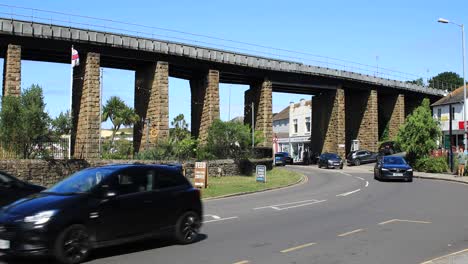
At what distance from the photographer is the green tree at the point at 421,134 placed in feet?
126

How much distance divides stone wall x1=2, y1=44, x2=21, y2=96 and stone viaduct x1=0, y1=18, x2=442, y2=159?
65mm

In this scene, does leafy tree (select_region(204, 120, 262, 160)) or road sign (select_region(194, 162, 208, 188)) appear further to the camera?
leafy tree (select_region(204, 120, 262, 160))

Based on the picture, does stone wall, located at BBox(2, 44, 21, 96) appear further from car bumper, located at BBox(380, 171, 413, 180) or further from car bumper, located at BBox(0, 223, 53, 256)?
car bumper, located at BBox(0, 223, 53, 256)

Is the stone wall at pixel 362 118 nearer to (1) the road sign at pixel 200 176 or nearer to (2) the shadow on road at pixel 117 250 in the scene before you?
(1) the road sign at pixel 200 176

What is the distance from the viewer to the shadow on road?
26.6 ft

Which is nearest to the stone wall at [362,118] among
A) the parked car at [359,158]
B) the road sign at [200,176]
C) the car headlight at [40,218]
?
the parked car at [359,158]

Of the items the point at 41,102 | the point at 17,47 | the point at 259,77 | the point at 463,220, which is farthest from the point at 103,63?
the point at 463,220

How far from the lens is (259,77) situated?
52.7 m

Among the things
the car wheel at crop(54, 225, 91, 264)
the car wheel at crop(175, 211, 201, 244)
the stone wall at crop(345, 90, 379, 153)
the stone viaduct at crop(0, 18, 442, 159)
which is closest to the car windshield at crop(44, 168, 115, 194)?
the car wheel at crop(54, 225, 91, 264)

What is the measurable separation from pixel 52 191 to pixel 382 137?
67795mm

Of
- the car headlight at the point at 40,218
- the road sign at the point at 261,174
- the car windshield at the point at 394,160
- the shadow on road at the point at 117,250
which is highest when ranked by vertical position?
the car windshield at the point at 394,160

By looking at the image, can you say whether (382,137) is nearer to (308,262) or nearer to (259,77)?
(259,77)

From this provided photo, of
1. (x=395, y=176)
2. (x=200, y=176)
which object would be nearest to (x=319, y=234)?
(x=200, y=176)

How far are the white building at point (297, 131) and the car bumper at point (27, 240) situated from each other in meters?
71.4
